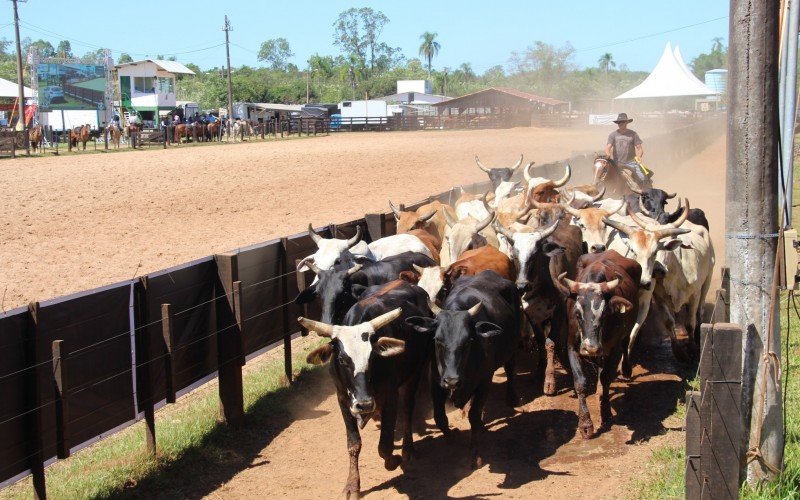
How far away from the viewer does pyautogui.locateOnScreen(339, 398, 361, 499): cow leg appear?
6.78 metres

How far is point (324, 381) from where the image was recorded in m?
9.62

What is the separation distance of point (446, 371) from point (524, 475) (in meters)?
1.02

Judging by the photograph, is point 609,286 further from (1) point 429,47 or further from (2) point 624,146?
(1) point 429,47

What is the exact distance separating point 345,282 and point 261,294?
1.12 metres

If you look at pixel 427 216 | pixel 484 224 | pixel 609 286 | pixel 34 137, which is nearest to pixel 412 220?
pixel 427 216

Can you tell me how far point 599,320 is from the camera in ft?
25.5

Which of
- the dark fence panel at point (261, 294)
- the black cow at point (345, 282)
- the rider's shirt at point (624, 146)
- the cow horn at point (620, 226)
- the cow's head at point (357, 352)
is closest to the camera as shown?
the cow's head at point (357, 352)

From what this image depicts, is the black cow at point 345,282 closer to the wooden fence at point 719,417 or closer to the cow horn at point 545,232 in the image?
the cow horn at point 545,232

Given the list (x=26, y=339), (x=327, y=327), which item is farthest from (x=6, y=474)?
(x=327, y=327)

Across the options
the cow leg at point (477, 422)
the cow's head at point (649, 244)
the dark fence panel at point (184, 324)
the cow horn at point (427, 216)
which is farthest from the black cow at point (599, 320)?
the cow horn at point (427, 216)

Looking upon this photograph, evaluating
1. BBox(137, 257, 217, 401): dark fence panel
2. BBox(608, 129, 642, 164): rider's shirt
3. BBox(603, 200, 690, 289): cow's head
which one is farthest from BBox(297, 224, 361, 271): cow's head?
BBox(608, 129, 642, 164): rider's shirt

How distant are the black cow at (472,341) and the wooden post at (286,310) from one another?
2173mm

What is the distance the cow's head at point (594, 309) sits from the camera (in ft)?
25.4

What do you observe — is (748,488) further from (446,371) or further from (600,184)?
(600,184)
